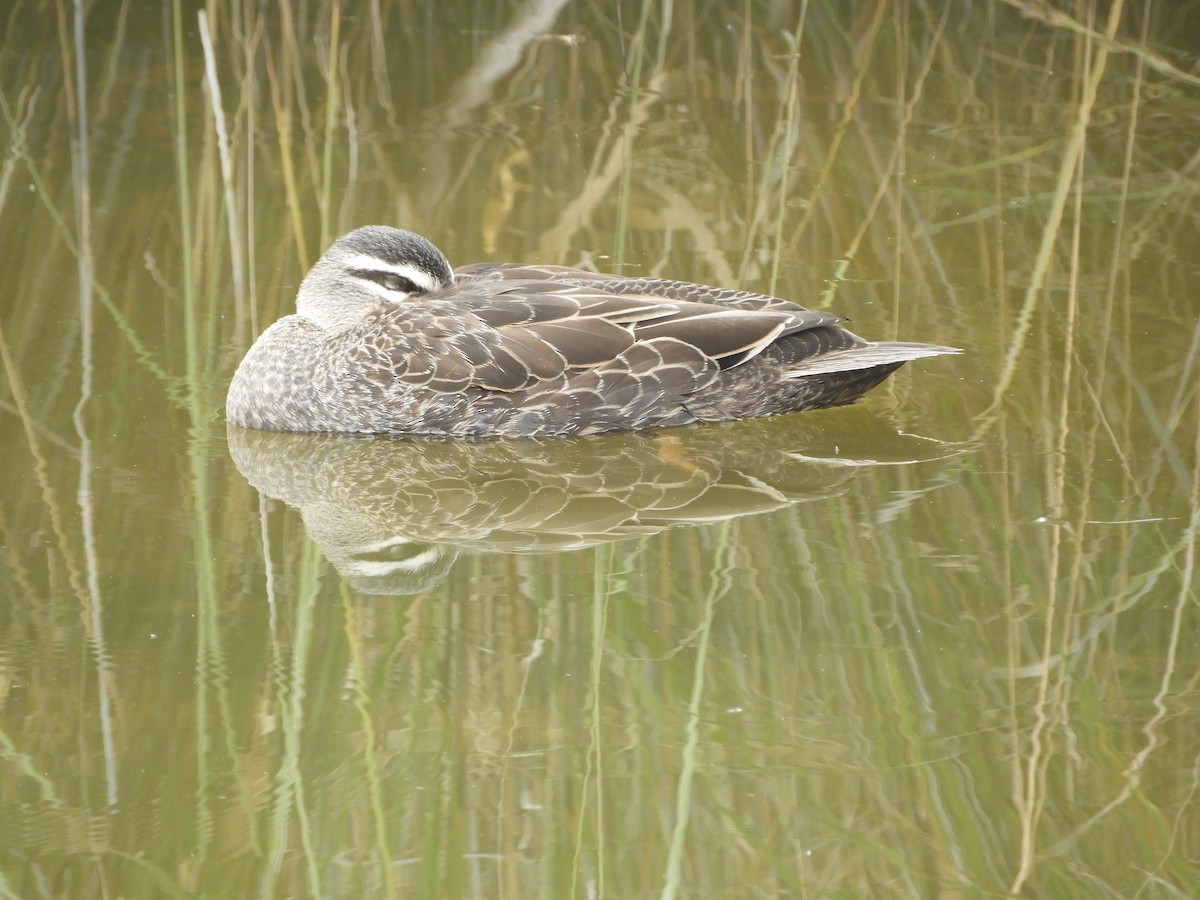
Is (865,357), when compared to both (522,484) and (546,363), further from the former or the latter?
(522,484)

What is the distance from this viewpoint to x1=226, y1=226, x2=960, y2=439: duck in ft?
23.6

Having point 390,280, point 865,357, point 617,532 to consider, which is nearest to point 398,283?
point 390,280

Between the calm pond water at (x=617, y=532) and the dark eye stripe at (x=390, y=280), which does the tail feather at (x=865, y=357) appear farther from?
the dark eye stripe at (x=390, y=280)

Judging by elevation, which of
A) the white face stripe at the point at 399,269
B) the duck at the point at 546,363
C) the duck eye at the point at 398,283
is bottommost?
the duck at the point at 546,363

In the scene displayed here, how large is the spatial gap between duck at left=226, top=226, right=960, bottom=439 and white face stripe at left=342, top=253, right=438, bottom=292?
0.5 inches

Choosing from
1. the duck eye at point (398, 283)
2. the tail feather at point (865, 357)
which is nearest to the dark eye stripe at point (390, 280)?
the duck eye at point (398, 283)

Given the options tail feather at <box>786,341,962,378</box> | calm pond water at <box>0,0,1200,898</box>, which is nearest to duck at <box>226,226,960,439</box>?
tail feather at <box>786,341,962,378</box>

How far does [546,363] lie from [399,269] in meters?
0.84

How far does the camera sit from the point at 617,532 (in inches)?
249

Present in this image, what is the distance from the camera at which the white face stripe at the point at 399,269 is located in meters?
7.53

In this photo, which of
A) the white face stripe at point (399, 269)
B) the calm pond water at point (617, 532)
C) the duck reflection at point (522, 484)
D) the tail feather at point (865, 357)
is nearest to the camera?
the calm pond water at point (617, 532)

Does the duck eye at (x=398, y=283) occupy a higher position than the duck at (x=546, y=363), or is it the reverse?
the duck eye at (x=398, y=283)

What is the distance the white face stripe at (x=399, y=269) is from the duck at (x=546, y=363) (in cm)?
1

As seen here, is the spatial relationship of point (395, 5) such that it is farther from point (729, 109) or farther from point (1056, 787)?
point (1056, 787)
